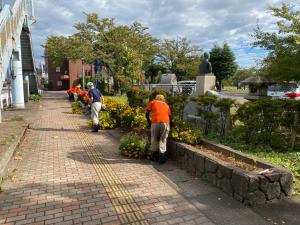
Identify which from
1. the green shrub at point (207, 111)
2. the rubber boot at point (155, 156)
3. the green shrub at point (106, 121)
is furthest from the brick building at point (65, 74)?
the rubber boot at point (155, 156)

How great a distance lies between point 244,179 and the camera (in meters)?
4.29

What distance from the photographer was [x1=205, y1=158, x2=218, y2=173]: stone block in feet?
16.5

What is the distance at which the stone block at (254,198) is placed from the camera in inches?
167

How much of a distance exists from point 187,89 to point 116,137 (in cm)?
1215

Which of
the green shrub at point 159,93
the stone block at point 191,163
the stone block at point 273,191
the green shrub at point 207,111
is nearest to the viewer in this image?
the stone block at point 273,191

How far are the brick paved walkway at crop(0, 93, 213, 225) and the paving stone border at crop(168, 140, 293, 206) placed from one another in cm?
76

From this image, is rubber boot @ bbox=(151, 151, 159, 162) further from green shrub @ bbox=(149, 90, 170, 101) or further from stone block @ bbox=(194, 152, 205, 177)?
green shrub @ bbox=(149, 90, 170, 101)

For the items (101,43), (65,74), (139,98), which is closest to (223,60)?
(101,43)

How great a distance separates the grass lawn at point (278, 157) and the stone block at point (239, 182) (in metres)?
1.04

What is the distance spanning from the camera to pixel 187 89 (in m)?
20.8

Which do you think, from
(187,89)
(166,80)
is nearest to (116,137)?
(187,89)

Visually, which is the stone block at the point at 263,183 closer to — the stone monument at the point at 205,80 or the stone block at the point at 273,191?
the stone block at the point at 273,191

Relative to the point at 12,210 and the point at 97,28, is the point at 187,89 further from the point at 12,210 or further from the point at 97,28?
the point at 12,210

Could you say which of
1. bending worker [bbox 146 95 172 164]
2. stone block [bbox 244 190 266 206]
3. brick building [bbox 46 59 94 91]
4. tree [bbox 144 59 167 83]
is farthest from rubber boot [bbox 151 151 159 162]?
brick building [bbox 46 59 94 91]
